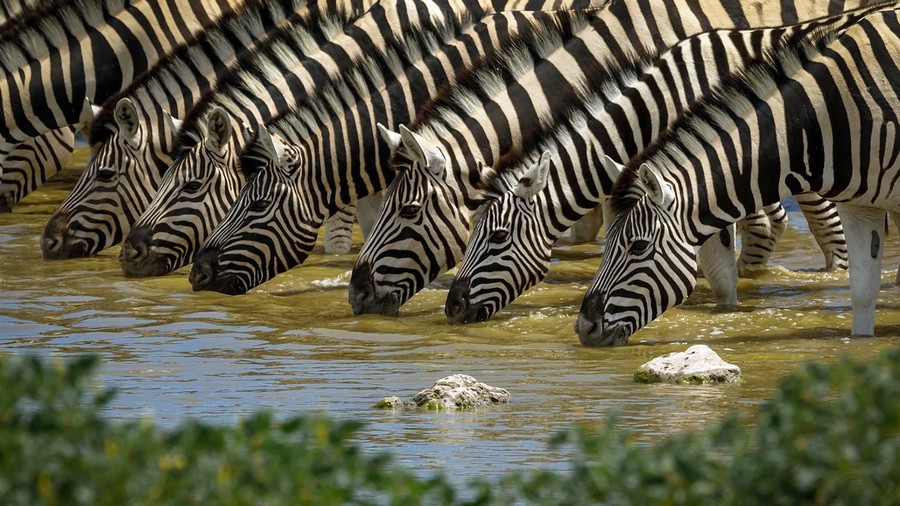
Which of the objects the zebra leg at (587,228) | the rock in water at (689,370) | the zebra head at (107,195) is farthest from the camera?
the zebra leg at (587,228)

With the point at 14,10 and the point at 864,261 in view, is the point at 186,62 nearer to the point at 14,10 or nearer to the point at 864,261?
the point at 14,10

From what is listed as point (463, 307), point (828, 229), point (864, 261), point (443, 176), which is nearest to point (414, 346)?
point (463, 307)

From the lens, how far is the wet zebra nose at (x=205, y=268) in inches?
491

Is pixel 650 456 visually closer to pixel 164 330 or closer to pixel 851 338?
pixel 851 338

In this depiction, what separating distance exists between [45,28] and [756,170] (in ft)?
26.3

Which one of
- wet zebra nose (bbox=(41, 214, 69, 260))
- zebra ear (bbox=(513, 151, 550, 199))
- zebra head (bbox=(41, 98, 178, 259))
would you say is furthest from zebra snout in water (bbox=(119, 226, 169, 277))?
zebra ear (bbox=(513, 151, 550, 199))

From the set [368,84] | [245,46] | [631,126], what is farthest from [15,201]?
[631,126]

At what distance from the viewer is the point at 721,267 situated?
11469 mm

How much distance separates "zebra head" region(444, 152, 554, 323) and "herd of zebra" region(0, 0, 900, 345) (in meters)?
0.02

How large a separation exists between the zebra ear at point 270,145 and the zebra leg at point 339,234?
2115mm

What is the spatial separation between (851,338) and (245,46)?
6.84 m

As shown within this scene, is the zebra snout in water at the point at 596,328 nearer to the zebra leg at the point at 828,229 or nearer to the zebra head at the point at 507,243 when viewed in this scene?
the zebra head at the point at 507,243

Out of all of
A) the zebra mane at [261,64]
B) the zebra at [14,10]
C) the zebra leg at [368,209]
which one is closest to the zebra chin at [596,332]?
the zebra leg at [368,209]

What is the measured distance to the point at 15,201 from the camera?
17578mm
